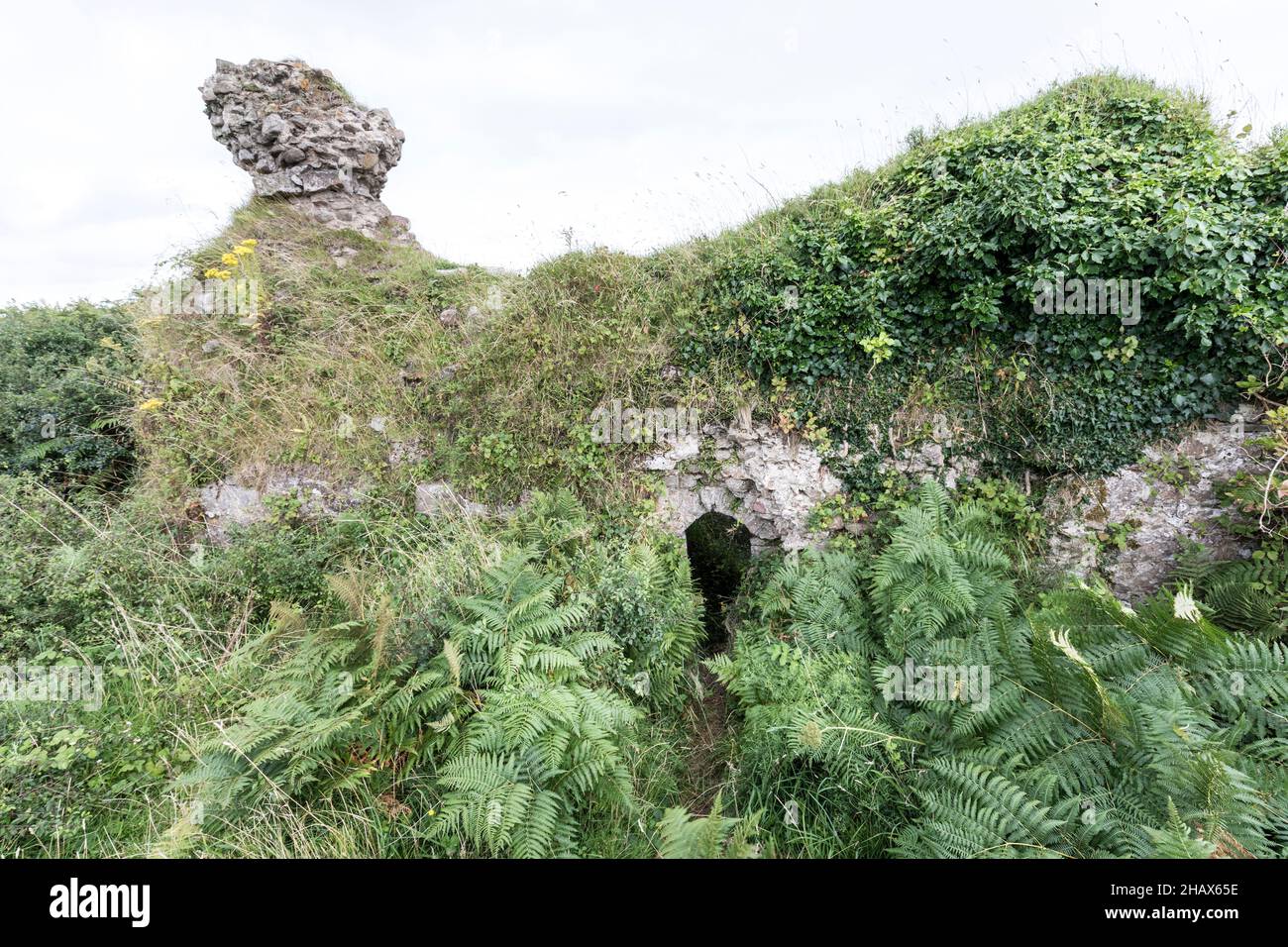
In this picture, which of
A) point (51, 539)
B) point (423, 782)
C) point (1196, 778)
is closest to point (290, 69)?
point (51, 539)

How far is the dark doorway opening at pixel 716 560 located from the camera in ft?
24.3

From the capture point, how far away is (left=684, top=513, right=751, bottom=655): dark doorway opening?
24.3 ft

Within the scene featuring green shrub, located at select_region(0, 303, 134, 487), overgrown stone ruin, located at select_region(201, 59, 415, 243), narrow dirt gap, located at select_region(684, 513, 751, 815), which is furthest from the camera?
overgrown stone ruin, located at select_region(201, 59, 415, 243)

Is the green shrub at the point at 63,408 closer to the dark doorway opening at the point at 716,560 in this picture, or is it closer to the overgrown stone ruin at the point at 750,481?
the overgrown stone ruin at the point at 750,481

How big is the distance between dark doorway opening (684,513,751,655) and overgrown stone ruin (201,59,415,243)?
8513mm

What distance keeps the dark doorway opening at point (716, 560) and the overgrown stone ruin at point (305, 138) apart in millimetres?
8513

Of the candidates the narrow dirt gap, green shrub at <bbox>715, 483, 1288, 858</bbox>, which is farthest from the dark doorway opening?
green shrub at <bbox>715, 483, 1288, 858</bbox>

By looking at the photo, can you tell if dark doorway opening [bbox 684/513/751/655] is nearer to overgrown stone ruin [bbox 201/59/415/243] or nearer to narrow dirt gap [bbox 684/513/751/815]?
narrow dirt gap [bbox 684/513/751/815]

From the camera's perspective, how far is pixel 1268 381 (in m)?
4.89

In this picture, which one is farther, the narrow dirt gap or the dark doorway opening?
the dark doorway opening

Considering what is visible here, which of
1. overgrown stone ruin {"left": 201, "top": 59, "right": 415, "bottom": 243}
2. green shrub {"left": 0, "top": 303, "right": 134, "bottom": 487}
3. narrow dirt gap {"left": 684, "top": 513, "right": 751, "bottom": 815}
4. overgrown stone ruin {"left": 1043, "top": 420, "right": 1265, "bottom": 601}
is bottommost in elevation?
narrow dirt gap {"left": 684, "top": 513, "right": 751, "bottom": 815}

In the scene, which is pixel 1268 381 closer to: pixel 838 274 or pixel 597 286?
pixel 838 274

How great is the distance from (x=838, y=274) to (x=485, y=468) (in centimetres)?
507

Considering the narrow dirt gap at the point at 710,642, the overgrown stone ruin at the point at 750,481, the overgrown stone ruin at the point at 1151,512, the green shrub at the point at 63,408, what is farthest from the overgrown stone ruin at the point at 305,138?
the overgrown stone ruin at the point at 1151,512
